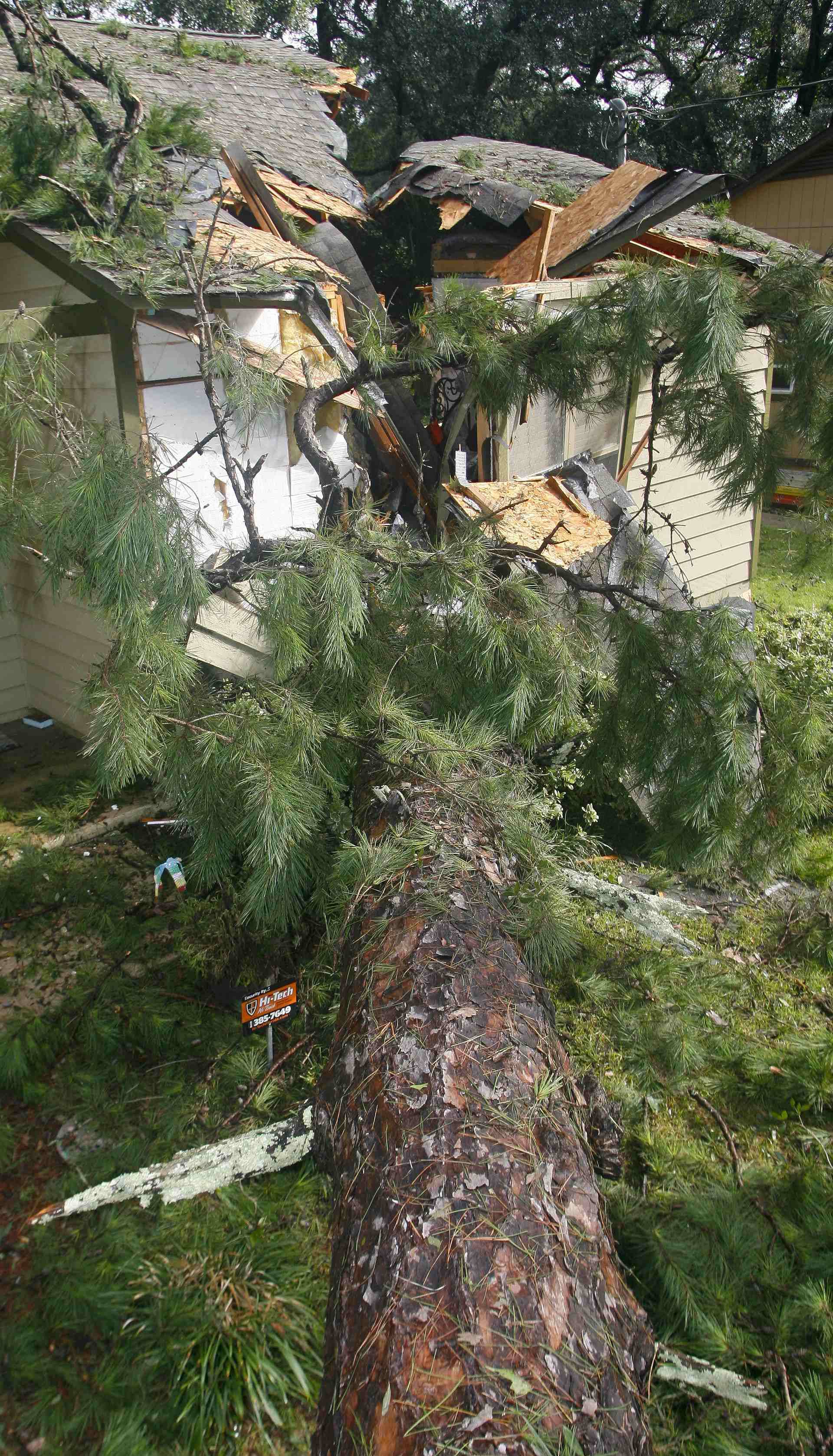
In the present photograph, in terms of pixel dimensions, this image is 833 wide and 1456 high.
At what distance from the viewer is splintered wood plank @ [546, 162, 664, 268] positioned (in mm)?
6781

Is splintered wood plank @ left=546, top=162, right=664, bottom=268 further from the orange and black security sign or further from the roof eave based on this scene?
the roof eave

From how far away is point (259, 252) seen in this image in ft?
17.3

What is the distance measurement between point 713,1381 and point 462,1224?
114 centimetres

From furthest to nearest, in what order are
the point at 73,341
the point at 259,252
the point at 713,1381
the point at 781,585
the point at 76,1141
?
the point at 781,585
the point at 259,252
the point at 73,341
the point at 76,1141
the point at 713,1381

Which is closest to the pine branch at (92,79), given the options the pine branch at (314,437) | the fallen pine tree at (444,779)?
the fallen pine tree at (444,779)

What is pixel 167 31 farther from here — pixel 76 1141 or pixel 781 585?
pixel 76 1141

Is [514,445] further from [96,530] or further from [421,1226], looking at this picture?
[421,1226]

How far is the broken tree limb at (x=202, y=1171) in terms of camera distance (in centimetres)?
266

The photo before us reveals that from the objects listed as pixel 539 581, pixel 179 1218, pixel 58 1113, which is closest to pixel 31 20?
pixel 539 581

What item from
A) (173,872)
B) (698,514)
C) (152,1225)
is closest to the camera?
(152,1225)

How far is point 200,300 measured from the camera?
138 inches

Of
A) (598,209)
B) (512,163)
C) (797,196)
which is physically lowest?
(598,209)

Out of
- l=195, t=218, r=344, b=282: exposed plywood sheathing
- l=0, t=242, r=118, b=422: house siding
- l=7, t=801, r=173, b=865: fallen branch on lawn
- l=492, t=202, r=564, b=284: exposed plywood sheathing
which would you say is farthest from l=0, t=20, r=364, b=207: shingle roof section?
l=7, t=801, r=173, b=865: fallen branch on lawn

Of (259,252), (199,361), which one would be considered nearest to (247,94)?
(259,252)
